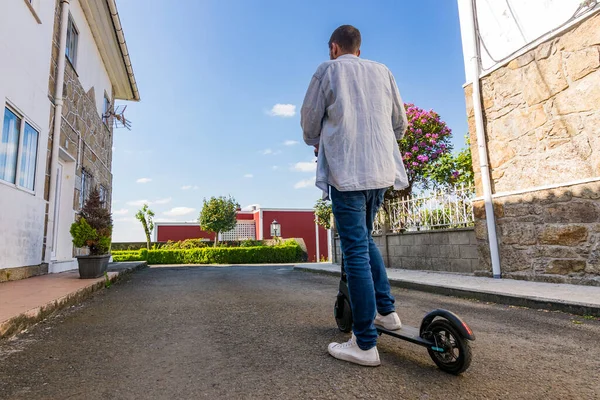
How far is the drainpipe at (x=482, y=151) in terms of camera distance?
5812 millimetres

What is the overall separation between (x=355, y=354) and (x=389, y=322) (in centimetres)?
39

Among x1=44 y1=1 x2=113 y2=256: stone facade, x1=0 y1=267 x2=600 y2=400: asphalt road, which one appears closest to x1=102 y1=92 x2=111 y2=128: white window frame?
x1=44 y1=1 x2=113 y2=256: stone facade

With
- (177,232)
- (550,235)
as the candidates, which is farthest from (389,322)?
(177,232)

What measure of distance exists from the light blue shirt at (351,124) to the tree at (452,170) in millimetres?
7630

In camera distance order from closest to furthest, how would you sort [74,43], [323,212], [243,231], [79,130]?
[74,43] < [79,130] < [323,212] < [243,231]

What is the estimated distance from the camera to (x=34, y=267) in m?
5.58

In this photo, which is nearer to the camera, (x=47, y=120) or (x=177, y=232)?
(x=47, y=120)

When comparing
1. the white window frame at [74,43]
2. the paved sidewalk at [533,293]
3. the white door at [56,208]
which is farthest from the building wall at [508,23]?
the white door at [56,208]

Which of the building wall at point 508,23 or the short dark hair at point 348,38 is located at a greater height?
the building wall at point 508,23

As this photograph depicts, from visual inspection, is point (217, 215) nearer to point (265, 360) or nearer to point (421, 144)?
point (421, 144)

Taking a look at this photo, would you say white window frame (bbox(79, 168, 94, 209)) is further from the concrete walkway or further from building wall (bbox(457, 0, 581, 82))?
building wall (bbox(457, 0, 581, 82))

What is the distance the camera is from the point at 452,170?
29.9ft

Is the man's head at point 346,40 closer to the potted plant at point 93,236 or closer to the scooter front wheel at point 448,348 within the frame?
the scooter front wheel at point 448,348

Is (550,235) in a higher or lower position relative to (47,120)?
lower
